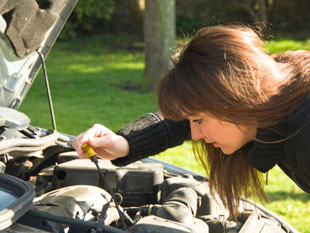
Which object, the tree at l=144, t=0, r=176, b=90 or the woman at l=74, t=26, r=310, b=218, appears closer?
the woman at l=74, t=26, r=310, b=218

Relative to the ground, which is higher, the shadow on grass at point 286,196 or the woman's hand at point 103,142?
the woman's hand at point 103,142

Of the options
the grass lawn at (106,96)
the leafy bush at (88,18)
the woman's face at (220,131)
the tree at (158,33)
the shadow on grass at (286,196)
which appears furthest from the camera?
the leafy bush at (88,18)

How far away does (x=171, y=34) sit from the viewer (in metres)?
8.23

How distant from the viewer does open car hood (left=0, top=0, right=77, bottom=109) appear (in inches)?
104

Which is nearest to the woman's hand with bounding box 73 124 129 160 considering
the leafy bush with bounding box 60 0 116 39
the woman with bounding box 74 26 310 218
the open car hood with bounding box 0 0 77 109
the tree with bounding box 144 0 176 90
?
the woman with bounding box 74 26 310 218

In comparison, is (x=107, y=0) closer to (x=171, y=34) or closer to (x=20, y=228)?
(x=171, y=34)

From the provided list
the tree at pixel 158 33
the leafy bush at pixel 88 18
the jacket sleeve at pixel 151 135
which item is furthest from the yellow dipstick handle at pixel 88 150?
the leafy bush at pixel 88 18

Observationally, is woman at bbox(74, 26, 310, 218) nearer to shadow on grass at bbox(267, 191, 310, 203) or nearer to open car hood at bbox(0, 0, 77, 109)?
open car hood at bbox(0, 0, 77, 109)

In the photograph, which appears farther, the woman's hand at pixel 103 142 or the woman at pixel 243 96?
the woman's hand at pixel 103 142

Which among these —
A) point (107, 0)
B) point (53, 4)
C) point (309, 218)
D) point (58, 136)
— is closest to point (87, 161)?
point (58, 136)

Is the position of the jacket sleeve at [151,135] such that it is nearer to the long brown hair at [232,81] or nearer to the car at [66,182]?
the car at [66,182]

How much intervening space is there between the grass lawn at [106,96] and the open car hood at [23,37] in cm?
110

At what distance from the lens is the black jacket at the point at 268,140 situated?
6.70ft

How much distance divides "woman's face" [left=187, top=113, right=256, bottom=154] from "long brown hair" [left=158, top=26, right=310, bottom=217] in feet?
0.18
